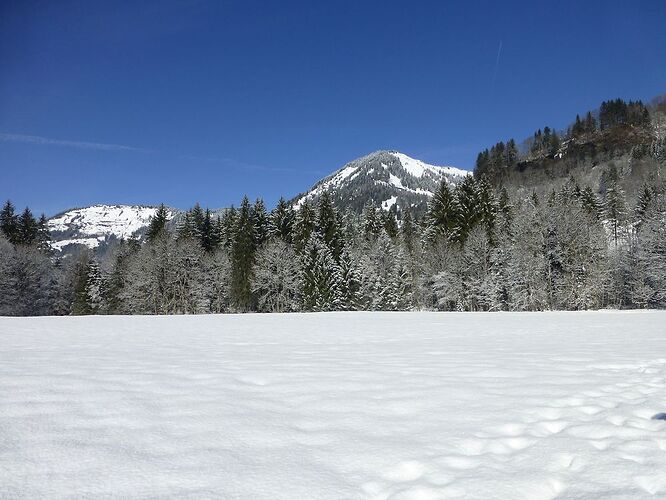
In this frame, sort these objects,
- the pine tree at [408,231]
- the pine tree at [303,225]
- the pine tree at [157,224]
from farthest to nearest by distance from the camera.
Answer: the pine tree at [408,231]
the pine tree at [157,224]
the pine tree at [303,225]

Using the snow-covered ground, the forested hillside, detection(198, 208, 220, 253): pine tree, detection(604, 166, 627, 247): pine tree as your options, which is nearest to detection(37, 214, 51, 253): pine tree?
the forested hillside

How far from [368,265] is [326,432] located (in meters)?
43.9

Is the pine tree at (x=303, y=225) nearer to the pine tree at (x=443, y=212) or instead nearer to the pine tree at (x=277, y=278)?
the pine tree at (x=277, y=278)

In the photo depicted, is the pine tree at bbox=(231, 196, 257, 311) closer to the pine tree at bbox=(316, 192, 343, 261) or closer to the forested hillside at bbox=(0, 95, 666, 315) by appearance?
the forested hillside at bbox=(0, 95, 666, 315)

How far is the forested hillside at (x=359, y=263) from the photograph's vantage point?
120ft

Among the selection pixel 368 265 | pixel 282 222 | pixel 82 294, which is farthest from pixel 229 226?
pixel 368 265

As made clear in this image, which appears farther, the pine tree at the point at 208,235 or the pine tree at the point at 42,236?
the pine tree at the point at 42,236

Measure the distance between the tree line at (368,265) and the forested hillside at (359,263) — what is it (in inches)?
5.3

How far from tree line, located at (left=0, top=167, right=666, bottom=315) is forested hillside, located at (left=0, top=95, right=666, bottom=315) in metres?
0.13

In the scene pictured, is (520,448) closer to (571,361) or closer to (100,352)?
(571,361)

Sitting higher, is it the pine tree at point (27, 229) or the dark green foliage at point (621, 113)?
the dark green foliage at point (621, 113)

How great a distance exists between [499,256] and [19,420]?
41739 mm

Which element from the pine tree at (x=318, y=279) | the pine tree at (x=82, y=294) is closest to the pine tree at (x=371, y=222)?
the pine tree at (x=318, y=279)

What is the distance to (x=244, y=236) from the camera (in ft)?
160
